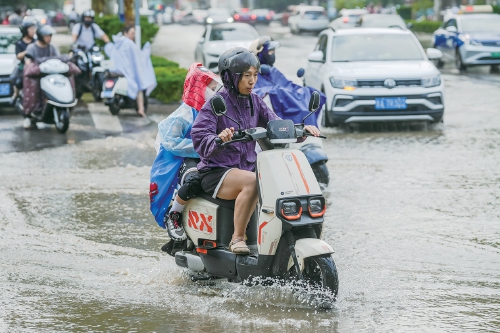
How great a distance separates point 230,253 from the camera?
6.04 metres

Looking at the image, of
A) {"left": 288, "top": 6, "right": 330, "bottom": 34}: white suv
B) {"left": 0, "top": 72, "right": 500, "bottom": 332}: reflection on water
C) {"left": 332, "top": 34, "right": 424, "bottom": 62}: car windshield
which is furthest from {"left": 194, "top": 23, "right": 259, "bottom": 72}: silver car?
{"left": 288, "top": 6, "right": 330, "bottom": 34}: white suv

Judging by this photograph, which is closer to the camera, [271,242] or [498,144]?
[271,242]

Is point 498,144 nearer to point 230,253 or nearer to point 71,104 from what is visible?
point 71,104

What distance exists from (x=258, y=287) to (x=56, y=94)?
864 centimetres

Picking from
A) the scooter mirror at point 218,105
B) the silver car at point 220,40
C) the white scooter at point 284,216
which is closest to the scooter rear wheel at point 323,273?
the white scooter at point 284,216

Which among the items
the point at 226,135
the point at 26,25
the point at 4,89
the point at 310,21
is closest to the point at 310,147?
the point at 226,135

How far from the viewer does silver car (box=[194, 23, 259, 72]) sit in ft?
78.9

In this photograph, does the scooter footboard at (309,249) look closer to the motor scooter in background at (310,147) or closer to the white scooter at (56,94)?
the motor scooter in background at (310,147)

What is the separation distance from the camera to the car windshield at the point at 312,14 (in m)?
53.1

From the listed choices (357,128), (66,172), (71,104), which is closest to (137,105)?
(71,104)

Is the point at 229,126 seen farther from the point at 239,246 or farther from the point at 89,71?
the point at 89,71

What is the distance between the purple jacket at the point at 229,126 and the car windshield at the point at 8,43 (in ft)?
39.4

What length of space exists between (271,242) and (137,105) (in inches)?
431

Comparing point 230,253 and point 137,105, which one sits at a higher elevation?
point 230,253
